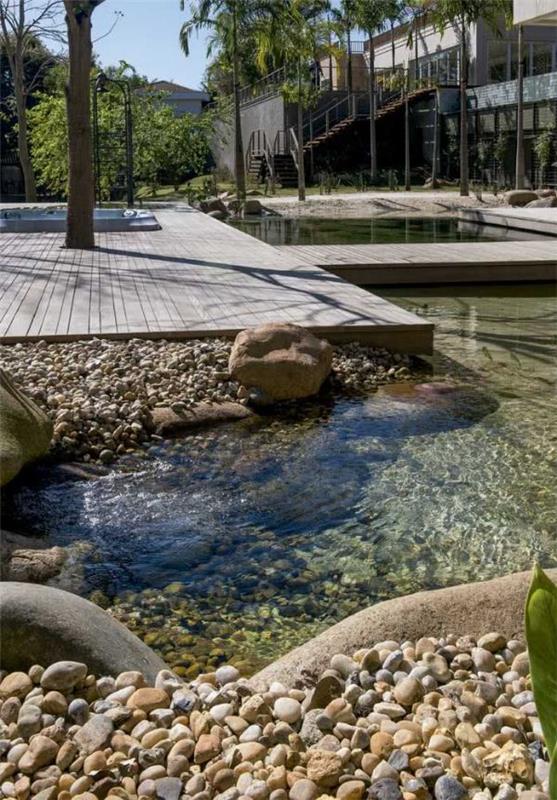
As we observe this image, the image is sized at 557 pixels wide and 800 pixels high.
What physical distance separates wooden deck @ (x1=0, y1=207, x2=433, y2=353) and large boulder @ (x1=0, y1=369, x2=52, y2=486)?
1585 millimetres

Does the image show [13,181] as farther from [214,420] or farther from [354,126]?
[214,420]

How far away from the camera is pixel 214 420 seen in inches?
209

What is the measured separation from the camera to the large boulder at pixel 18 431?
4008 millimetres

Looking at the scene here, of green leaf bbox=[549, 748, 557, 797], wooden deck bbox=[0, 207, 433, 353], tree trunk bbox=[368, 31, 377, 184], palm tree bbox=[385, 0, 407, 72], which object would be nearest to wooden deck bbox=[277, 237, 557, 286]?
wooden deck bbox=[0, 207, 433, 353]

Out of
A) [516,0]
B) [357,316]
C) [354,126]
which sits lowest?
[357,316]

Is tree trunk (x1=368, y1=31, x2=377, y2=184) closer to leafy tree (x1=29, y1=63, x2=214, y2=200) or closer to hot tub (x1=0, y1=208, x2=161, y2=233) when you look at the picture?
leafy tree (x1=29, y1=63, x2=214, y2=200)

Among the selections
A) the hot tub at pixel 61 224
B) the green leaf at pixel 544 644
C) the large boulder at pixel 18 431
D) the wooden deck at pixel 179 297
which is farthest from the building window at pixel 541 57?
the green leaf at pixel 544 644

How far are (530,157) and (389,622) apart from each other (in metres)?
25.0

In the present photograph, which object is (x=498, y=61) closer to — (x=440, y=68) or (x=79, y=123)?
(x=440, y=68)

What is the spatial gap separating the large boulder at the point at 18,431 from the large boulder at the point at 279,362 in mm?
1386

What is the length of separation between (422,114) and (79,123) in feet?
76.7

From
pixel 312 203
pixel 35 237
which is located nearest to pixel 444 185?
pixel 312 203

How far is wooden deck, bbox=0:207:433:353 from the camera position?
20.7 feet

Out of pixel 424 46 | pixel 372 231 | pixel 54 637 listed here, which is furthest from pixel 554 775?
pixel 424 46
